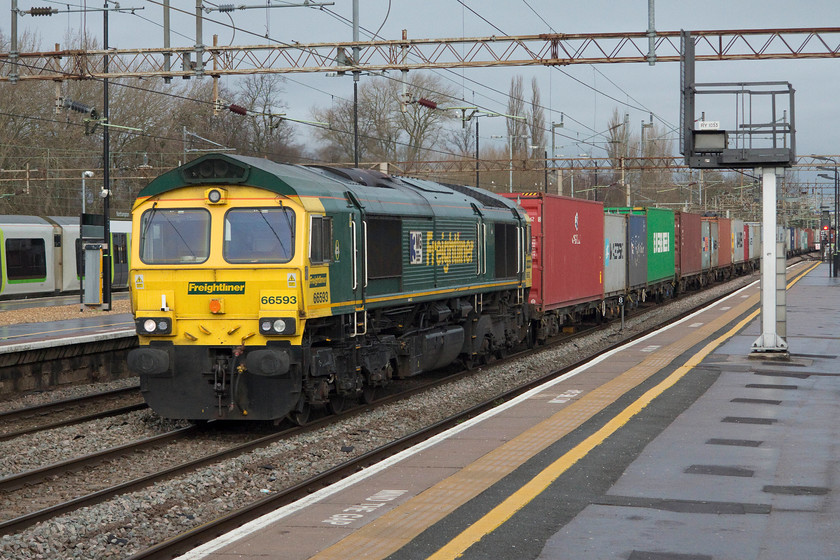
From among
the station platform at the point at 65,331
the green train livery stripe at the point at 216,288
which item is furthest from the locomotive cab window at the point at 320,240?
the station platform at the point at 65,331

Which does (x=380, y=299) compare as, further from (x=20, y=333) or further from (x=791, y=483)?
(x=20, y=333)

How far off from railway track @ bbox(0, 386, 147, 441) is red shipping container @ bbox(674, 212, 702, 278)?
27.1 meters

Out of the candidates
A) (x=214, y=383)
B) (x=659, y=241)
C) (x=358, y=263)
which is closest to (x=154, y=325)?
(x=214, y=383)

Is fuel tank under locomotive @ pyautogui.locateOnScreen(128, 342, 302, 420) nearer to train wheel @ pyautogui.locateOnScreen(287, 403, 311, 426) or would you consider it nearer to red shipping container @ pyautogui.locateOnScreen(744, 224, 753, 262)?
train wheel @ pyautogui.locateOnScreen(287, 403, 311, 426)

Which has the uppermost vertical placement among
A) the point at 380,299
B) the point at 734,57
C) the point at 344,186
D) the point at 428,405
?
the point at 734,57

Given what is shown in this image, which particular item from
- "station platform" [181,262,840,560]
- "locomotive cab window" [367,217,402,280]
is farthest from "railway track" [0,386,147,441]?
"station platform" [181,262,840,560]

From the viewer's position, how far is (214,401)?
39.4 feet

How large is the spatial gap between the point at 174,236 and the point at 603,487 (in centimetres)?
673

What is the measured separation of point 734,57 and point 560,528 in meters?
17.7

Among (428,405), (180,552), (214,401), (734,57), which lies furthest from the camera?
(734,57)

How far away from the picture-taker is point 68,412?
1501 cm

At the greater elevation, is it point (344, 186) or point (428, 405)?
point (344, 186)

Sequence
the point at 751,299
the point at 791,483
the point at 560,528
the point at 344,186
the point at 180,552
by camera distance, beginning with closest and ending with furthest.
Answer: the point at 560,528, the point at 180,552, the point at 791,483, the point at 344,186, the point at 751,299

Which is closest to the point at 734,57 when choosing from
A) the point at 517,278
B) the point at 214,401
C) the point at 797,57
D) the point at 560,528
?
the point at 797,57
